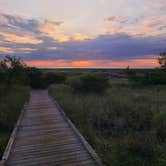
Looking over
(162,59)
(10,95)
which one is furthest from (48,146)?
(162,59)

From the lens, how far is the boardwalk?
479 cm

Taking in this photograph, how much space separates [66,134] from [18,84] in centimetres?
1526

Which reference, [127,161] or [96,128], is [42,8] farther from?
[127,161]

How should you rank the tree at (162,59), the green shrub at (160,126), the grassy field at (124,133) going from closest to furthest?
the grassy field at (124,133) < the green shrub at (160,126) < the tree at (162,59)

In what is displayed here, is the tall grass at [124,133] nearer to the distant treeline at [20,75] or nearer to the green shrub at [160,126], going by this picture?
the green shrub at [160,126]

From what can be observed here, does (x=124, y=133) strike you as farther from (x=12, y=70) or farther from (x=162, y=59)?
(x=162, y=59)

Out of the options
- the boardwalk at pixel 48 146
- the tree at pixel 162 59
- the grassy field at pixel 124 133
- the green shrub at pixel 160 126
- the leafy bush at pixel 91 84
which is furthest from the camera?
the tree at pixel 162 59

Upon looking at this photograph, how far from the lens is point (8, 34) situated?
18.0 m

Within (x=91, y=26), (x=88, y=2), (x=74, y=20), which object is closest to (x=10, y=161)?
(x=88, y=2)

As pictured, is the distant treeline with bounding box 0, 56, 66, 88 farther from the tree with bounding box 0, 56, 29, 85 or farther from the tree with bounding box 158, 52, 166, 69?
the tree with bounding box 158, 52, 166, 69

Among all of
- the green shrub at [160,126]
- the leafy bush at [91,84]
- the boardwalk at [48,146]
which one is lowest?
the green shrub at [160,126]

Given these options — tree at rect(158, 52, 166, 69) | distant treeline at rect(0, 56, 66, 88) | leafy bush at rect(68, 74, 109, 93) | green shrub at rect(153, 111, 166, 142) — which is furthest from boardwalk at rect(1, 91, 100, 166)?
tree at rect(158, 52, 166, 69)

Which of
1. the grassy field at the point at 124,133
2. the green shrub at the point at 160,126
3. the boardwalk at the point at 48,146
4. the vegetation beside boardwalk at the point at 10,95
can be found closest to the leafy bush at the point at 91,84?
the vegetation beside boardwalk at the point at 10,95

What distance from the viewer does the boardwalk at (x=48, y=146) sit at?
15.7 ft
